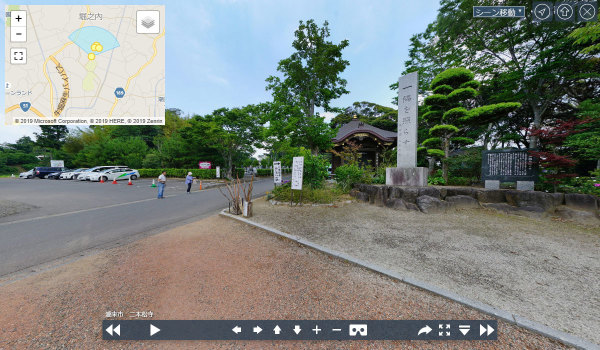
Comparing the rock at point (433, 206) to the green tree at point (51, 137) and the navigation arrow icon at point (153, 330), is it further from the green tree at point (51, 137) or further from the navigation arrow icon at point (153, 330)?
the green tree at point (51, 137)

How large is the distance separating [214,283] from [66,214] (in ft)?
25.3

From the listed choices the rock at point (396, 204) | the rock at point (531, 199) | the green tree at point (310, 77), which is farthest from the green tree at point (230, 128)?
the rock at point (531, 199)

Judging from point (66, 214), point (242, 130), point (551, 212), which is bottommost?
point (66, 214)

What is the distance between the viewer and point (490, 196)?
608cm

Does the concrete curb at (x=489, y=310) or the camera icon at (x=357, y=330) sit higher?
the concrete curb at (x=489, y=310)

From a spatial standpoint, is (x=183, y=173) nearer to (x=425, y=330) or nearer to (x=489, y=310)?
(x=425, y=330)

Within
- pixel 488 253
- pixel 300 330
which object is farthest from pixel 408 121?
pixel 300 330

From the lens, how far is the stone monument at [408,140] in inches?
311

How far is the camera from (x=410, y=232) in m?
4.38

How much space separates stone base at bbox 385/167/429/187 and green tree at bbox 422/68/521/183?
2.45 meters

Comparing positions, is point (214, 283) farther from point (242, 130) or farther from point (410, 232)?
point (242, 130)

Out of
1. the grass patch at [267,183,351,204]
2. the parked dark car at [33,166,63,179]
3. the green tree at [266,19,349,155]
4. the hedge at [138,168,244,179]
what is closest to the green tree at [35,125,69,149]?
the parked dark car at [33,166,63,179]

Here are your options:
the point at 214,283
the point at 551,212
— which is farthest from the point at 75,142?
the point at 551,212

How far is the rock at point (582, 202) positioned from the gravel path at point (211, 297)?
6241 millimetres
